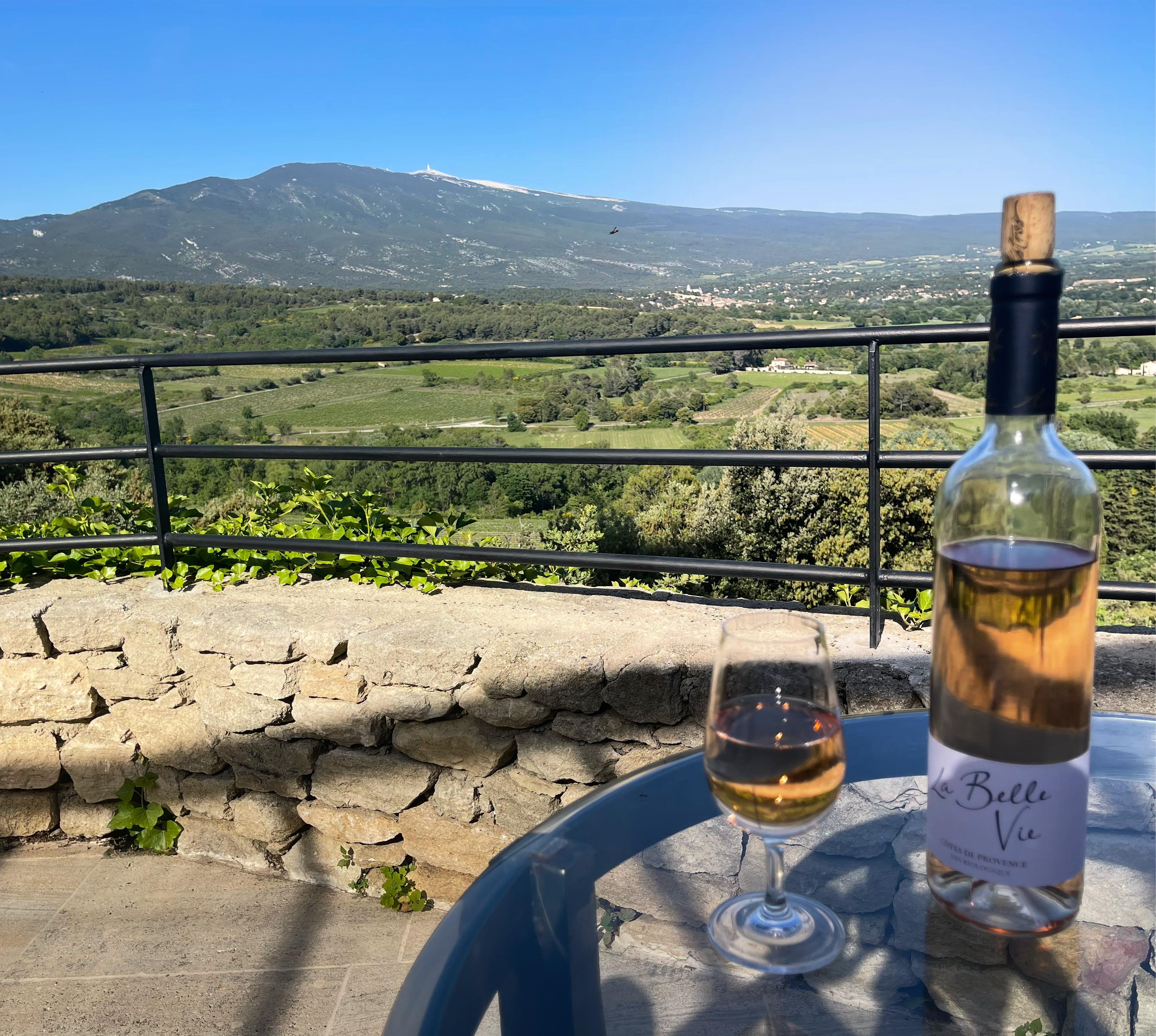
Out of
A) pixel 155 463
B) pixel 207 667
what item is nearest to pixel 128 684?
pixel 207 667

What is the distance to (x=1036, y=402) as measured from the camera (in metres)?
0.47

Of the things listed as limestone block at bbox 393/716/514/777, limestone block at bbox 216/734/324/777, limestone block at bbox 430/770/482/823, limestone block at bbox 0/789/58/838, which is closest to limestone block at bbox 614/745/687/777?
limestone block at bbox 393/716/514/777

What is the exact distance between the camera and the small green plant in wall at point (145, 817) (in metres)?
2.52

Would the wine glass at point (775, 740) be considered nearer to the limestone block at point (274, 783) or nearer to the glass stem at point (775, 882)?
the glass stem at point (775, 882)

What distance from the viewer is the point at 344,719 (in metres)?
2.23

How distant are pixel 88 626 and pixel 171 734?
0.39 metres

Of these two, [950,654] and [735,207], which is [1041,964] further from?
[735,207]

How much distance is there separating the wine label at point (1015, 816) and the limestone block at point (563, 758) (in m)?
1.59

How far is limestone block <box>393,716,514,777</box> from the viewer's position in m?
2.15

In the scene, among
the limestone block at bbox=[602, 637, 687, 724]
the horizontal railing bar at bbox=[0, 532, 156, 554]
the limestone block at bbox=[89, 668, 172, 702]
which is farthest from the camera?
the horizontal railing bar at bbox=[0, 532, 156, 554]

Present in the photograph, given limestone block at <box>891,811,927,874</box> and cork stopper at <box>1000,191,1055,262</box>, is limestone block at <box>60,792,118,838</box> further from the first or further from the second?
cork stopper at <box>1000,191,1055,262</box>

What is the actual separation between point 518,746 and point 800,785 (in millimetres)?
1654

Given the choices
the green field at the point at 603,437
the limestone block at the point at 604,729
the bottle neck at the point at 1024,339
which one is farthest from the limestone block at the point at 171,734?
the green field at the point at 603,437

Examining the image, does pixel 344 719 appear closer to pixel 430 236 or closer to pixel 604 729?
pixel 604 729
